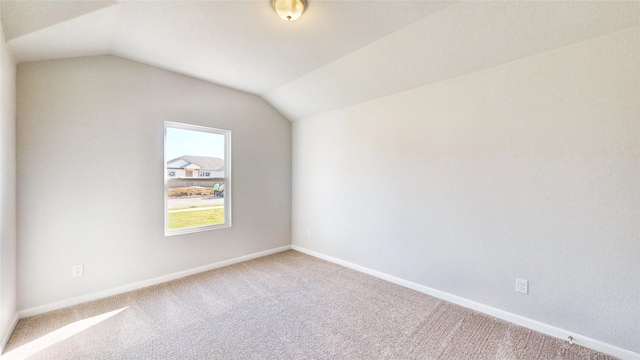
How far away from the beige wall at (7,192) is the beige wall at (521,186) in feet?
10.7

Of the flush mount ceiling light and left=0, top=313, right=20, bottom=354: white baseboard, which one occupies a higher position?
the flush mount ceiling light

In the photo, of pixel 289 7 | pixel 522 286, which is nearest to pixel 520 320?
pixel 522 286

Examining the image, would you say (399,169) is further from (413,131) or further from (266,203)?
(266,203)

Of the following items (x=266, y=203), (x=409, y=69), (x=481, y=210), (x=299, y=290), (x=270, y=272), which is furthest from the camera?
(x=266, y=203)

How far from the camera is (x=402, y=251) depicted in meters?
3.01

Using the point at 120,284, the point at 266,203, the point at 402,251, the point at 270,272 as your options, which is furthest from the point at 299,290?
the point at 120,284

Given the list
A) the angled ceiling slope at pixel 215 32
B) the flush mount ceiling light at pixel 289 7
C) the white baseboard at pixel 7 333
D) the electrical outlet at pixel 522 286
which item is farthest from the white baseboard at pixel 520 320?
the white baseboard at pixel 7 333

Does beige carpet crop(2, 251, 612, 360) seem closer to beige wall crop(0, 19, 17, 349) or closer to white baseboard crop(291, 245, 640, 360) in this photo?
white baseboard crop(291, 245, 640, 360)

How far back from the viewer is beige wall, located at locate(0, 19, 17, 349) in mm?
1892

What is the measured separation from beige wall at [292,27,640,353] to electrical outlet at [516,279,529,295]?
1.7 inches

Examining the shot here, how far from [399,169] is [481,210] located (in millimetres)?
935

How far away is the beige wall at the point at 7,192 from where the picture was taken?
6.21ft

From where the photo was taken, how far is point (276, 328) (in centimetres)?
216

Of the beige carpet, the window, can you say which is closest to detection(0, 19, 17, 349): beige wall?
the beige carpet
